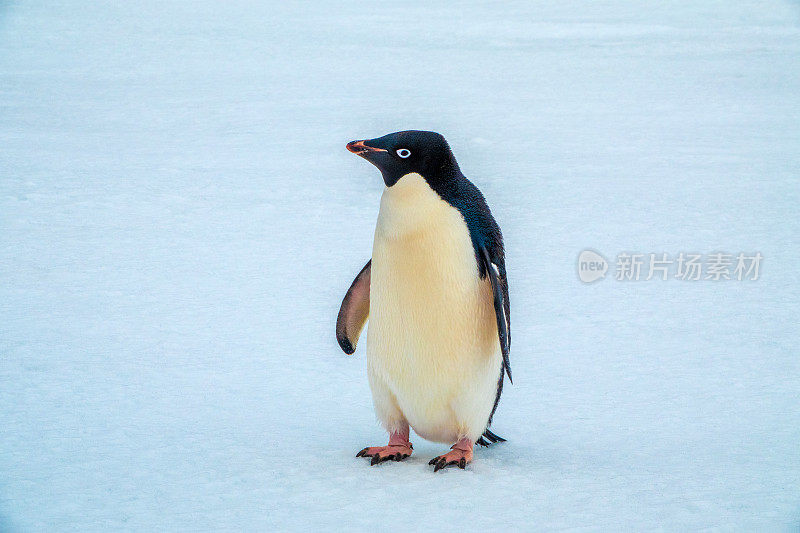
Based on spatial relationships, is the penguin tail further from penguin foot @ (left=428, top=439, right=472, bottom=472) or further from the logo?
the logo

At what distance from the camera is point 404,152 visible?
1.58m

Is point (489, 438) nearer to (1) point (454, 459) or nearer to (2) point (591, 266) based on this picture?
(1) point (454, 459)

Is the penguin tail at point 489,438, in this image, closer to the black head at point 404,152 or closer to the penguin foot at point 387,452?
the penguin foot at point 387,452

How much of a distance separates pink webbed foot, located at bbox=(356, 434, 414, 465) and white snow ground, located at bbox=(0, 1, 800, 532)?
0.03 m

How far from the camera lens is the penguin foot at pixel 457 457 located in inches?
65.3

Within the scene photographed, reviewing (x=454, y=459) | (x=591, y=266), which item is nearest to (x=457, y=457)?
(x=454, y=459)

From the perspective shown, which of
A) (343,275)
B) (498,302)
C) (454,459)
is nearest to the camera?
(498,302)

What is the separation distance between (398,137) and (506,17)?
21.3 feet

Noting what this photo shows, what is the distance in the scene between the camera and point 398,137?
5.22 ft

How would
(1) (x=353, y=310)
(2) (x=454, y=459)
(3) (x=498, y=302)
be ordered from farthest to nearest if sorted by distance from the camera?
1. (1) (x=353, y=310)
2. (2) (x=454, y=459)
3. (3) (x=498, y=302)

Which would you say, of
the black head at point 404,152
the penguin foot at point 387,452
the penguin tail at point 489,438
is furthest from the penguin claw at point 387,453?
the black head at point 404,152

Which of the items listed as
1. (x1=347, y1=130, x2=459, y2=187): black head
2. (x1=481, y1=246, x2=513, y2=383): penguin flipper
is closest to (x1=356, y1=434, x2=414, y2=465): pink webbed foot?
(x1=481, y1=246, x2=513, y2=383): penguin flipper

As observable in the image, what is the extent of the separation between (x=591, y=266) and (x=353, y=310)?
1.40 metres

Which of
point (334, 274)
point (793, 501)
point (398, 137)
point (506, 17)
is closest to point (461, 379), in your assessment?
point (398, 137)
